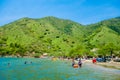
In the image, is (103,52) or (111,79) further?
(103,52)

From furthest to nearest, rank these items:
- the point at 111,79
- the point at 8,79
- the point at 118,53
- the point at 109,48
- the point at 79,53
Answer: the point at 79,53
the point at 118,53
the point at 109,48
the point at 8,79
the point at 111,79

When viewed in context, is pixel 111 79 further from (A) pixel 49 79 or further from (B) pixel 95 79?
(A) pixel 49 79

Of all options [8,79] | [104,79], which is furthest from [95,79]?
[8,79]

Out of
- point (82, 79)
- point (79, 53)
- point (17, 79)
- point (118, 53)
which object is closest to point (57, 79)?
point (82, 79)

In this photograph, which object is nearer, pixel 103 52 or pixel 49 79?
pixel 49 79

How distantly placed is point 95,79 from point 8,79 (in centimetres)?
2172

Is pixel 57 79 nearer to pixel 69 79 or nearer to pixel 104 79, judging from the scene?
pixel 69 79

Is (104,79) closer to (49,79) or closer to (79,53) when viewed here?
(49,79)

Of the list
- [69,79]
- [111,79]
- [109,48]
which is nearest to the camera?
[111,79]

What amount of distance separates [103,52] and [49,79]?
10147 cm

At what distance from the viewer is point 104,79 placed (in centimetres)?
5419

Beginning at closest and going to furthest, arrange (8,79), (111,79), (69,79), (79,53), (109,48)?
(111,79) → (69,79) → (8,79) → (109,48) → (79,53)

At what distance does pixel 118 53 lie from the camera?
159750 millimetres

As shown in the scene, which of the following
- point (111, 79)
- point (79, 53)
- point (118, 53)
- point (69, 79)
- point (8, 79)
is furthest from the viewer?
point (79, 53)
